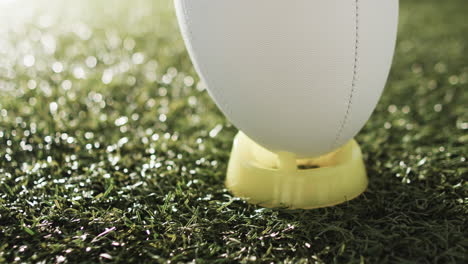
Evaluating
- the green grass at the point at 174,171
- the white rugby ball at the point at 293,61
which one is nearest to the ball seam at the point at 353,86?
the white rugby ball at the point at 293,61

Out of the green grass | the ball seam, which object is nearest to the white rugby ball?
the ball seam

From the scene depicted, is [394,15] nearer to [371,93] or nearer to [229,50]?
[371,93]

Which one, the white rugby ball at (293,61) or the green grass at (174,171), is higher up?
the white rugby ball at (293,61)

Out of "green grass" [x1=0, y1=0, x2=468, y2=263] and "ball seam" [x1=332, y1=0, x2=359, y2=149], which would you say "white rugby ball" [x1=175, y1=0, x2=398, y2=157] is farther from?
"green grass" [x1=0, y1=0, x2=468, y2=263]

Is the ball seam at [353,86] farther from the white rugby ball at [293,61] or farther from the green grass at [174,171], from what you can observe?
the green grass at [174,171]

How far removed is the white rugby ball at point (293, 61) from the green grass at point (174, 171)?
293 millimetres

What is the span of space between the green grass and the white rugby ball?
0.96 ft

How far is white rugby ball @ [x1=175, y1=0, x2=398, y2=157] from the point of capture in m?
1.29

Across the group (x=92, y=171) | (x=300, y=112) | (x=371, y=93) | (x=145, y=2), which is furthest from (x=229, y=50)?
(x=145, y=2)

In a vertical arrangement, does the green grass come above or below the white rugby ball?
below

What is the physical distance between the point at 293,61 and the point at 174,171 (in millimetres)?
683

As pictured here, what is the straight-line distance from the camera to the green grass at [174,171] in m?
1.38

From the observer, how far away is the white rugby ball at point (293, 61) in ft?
4.24

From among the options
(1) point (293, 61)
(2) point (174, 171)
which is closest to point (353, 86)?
(1) point (293, 61)
